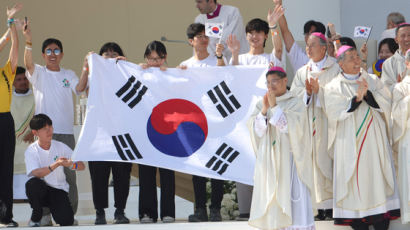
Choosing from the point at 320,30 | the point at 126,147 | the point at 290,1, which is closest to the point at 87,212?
the point at 126,147

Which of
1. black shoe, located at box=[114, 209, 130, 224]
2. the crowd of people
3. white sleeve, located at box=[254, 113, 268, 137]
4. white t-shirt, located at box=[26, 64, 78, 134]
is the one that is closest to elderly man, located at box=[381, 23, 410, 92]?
the crowd of people

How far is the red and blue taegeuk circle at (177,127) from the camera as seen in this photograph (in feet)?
24.2

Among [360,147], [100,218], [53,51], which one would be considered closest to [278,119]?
[360,147]

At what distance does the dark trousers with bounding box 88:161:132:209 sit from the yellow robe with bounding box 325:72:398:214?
75.8 inches

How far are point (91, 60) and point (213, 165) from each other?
150 cm

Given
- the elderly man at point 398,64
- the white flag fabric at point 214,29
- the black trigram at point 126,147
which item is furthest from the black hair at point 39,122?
the elderly man at point 398,64

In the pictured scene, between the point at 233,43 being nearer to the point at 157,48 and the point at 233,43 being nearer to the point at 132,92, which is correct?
the point at 157,48

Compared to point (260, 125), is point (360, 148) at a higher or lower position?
lower

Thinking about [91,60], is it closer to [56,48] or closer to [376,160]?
[56,48]

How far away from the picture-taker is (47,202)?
7.38 m

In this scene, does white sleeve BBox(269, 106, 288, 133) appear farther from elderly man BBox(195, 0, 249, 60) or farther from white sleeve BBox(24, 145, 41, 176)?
white sleeve BBox(24, 145, 41, 176)

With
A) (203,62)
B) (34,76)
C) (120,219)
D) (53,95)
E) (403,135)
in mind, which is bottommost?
(120,219)

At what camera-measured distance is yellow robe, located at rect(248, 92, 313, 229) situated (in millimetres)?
6441

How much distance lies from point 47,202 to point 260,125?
7.17ft
